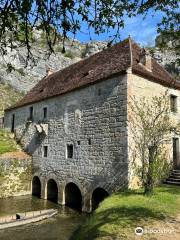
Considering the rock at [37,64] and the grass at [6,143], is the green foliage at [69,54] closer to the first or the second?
the rock at [37,64]

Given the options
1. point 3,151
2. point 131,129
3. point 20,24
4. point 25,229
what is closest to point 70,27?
point 20,24

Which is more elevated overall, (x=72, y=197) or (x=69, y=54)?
(x=69, y=54)

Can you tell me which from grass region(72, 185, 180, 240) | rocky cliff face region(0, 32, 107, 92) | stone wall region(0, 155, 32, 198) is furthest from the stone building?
rocky cliff face region(0, 32, 107, 92)

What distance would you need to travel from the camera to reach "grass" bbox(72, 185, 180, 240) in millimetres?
7695

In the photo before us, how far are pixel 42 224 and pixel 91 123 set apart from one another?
5789 mm

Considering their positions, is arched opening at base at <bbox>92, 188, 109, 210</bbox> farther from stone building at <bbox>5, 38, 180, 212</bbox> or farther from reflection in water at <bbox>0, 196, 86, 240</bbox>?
reflection in water at <bbox>0, 196, 86, 240</bbox>

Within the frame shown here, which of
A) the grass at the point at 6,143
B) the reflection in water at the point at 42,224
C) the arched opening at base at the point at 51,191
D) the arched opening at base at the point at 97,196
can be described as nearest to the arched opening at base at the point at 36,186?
the arched opening at base at the point at 51,191

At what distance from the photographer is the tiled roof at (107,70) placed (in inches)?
594

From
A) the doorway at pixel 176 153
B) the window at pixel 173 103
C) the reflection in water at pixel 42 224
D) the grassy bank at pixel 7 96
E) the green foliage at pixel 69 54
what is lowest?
the reflection in water at pixel 42 224

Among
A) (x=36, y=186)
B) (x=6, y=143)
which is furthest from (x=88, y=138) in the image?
(x=6, y=143)

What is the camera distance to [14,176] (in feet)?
67.9

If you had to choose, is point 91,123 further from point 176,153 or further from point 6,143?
point 6,143

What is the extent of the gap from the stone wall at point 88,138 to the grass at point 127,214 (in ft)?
7.38

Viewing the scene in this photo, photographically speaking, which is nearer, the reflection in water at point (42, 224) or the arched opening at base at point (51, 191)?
the reflection in water at point (42, 224)
